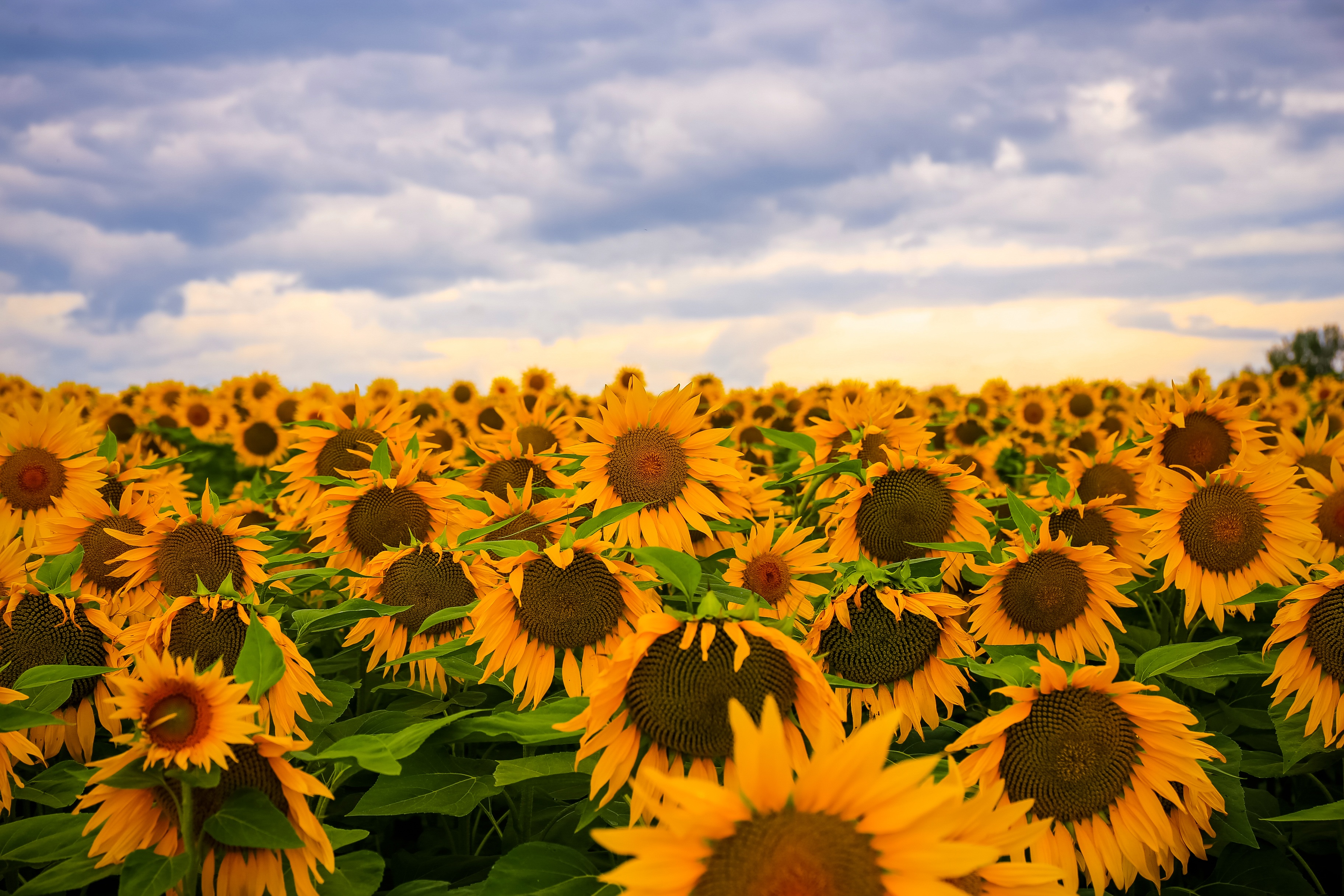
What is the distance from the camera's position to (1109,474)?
4547 mm

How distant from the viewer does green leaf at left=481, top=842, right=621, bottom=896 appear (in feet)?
6.22

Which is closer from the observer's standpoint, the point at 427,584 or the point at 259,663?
the point at 259,663

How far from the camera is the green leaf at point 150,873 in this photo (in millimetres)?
1726

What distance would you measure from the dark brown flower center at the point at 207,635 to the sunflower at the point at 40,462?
2.41m

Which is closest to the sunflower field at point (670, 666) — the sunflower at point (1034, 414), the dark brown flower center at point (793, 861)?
the dark brown flower center at point (793, 861)

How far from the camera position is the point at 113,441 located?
420 cm

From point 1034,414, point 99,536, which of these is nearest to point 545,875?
point 99,536

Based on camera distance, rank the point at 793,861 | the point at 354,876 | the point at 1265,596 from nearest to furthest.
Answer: the point at 793,861 → the point at 354,876 → the point at 1265,596

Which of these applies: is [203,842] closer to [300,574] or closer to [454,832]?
[300,574]

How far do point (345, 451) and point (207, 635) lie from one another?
1.88 metres

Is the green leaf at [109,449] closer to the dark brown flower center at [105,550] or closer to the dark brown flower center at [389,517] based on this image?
the dark brown flower center at [105,550]

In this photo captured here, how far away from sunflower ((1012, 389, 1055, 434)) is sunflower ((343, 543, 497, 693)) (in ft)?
33.8

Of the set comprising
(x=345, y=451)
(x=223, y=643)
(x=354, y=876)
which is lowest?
(x=354, y=876)

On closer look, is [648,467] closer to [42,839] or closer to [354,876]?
[354,876]
